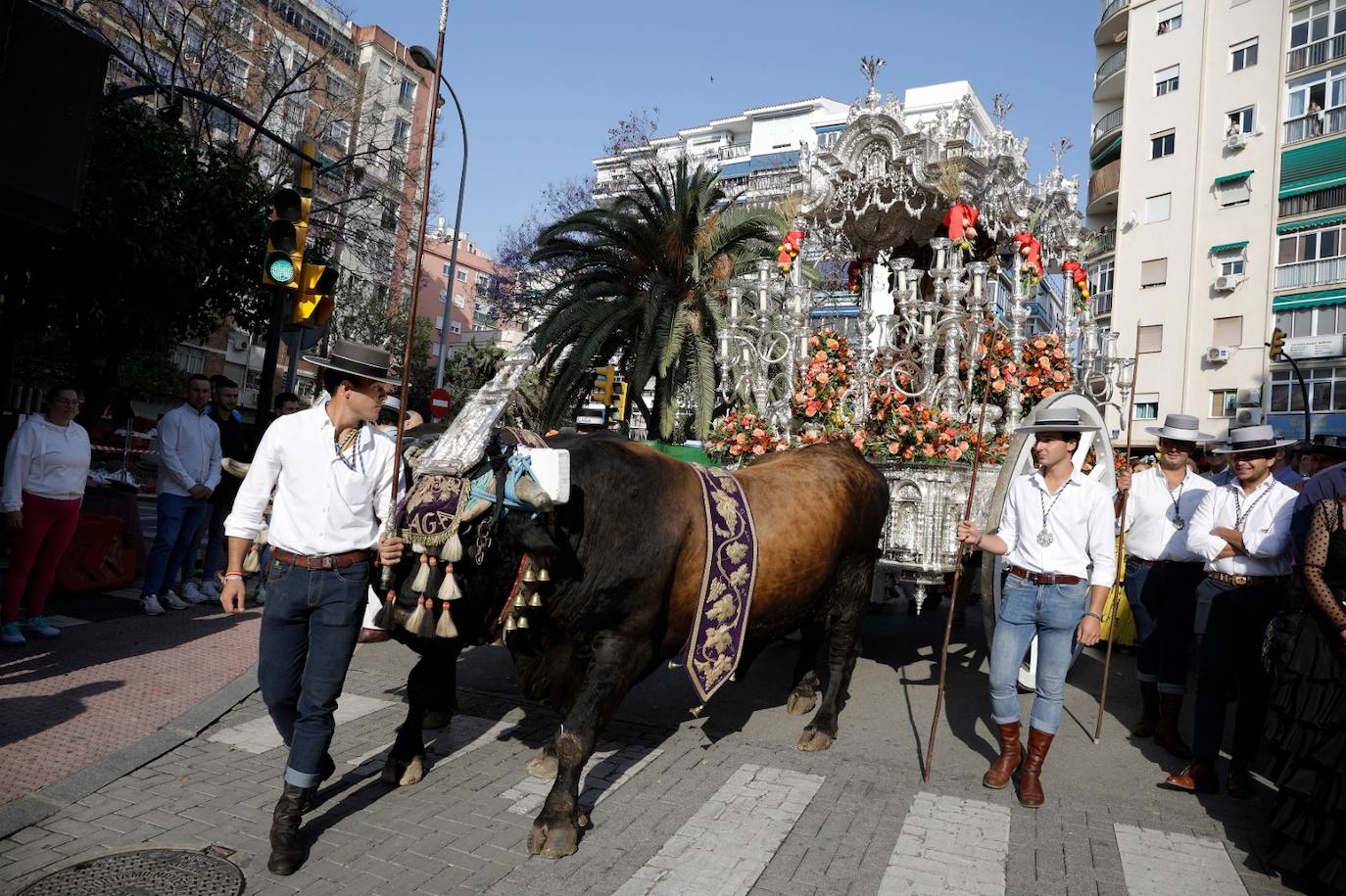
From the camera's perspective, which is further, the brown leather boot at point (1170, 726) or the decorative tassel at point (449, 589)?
the brown leather boot at point (1170, 726)

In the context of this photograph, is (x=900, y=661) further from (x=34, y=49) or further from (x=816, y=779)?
(x=34, y=49)

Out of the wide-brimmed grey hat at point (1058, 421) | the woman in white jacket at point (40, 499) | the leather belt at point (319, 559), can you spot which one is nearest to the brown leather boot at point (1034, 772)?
the wide-brimmed grey hat at point (1058, 421)

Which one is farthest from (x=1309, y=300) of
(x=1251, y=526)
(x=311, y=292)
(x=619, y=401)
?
(x=311, y=292)

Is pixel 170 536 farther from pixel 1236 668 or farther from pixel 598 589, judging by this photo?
pixel 1236 668

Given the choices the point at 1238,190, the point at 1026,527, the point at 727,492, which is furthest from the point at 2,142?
the point at 1238,190

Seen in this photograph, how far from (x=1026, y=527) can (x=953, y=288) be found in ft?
11.5

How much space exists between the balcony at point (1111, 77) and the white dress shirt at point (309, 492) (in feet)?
125

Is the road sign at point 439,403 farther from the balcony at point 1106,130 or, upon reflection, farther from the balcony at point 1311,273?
the balcony at point 1106,130

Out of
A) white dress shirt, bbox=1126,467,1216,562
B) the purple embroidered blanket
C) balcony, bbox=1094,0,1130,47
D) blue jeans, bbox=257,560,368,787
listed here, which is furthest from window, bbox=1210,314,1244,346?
blue jeans, bbox=257,560,368,787

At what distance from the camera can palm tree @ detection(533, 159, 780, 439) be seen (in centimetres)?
1628

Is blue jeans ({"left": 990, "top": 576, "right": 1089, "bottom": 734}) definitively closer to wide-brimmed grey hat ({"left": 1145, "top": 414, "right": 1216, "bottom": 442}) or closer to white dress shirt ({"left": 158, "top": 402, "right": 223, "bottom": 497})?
wide-brimmed grey hat ({"left": 1145, "top": 414, "right": 1216, "bottom": 442})

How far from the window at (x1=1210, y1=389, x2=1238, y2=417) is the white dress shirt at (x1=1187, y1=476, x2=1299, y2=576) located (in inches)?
1091

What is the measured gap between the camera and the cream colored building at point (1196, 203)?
28.6 metres

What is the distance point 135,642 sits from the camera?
635 centimetres
